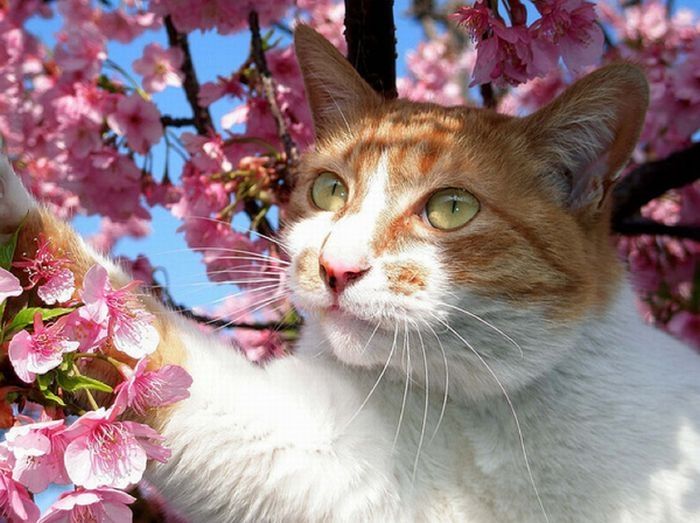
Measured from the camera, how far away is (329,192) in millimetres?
1720

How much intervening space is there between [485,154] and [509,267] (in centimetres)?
29

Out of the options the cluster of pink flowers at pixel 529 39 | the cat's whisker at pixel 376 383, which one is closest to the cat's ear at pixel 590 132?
the cluster of pink flowers at pixel 529 39

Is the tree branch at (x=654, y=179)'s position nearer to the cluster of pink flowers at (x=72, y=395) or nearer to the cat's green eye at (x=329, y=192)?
the cat's green eye at (x=329, y=192)

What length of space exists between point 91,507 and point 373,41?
136 cm

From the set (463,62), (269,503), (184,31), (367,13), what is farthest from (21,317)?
(463,62)

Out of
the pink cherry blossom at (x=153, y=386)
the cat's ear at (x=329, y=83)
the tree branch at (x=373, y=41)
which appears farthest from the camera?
the tree branch at (x=373, y=41)

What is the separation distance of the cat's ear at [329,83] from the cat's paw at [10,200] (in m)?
0.80

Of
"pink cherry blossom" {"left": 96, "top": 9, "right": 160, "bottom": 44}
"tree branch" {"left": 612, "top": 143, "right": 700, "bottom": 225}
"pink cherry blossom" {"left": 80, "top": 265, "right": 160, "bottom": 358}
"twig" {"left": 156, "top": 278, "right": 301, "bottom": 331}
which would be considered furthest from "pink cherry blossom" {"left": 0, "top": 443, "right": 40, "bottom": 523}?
"tree branch" {"left": 612, "top": 143, "right": 700, "bottom": 225}

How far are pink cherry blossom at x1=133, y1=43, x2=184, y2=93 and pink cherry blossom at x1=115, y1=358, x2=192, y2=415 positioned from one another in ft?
5.16

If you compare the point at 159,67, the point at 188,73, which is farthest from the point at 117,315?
the point at 188,73

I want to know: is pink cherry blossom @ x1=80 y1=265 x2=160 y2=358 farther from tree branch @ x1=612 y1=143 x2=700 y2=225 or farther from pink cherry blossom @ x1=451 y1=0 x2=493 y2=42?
tree branch @ x1=612 y1=143 x2=700 y2=225

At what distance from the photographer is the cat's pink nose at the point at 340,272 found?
136cm

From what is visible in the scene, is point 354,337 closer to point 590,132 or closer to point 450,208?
point 450,208

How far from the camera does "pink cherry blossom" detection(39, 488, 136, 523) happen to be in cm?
111
